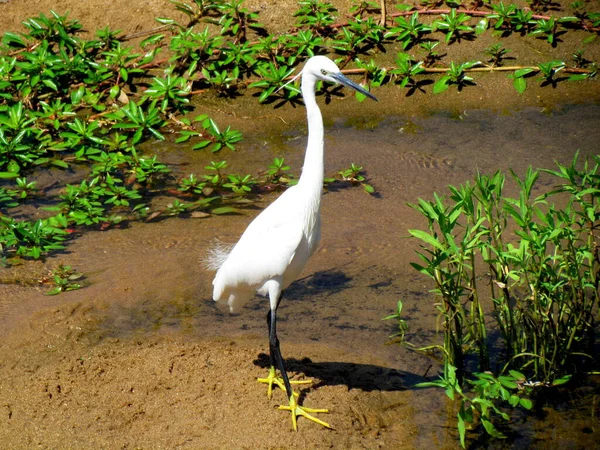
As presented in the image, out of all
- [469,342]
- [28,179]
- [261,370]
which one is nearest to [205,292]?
[261,370]

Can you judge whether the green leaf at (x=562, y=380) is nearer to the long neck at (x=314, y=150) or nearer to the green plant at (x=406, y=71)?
the long neck at (x=314, y=150)

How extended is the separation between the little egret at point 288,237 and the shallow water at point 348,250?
1.84ft

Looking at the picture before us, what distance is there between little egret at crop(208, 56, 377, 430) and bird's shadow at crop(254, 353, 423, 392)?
0.67 ft

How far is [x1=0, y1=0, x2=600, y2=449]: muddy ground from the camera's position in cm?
378

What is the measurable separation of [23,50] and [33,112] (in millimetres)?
1120

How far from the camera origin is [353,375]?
13.6 ft

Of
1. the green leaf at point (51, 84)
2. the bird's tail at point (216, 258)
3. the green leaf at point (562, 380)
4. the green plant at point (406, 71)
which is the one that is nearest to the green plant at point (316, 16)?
the green plant at point (406, 71)

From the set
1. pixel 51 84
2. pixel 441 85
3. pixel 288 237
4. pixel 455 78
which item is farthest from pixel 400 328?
pixel 51 84

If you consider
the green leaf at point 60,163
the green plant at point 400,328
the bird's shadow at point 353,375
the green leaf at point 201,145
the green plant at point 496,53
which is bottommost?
the bird's shadow at point 353,375

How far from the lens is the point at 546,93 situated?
727cm

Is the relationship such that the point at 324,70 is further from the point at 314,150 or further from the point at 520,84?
the point at 520,84

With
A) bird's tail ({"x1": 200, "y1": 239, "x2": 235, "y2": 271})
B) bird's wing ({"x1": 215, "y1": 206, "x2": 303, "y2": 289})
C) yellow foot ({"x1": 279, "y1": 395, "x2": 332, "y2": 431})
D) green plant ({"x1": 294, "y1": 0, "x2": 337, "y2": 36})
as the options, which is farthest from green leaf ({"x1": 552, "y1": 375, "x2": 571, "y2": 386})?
green plant ({"x1": 294, "y1": 0, "x2": 337, "y2": 36})

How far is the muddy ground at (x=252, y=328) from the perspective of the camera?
3.78 m

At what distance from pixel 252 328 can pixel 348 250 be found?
1.06m
